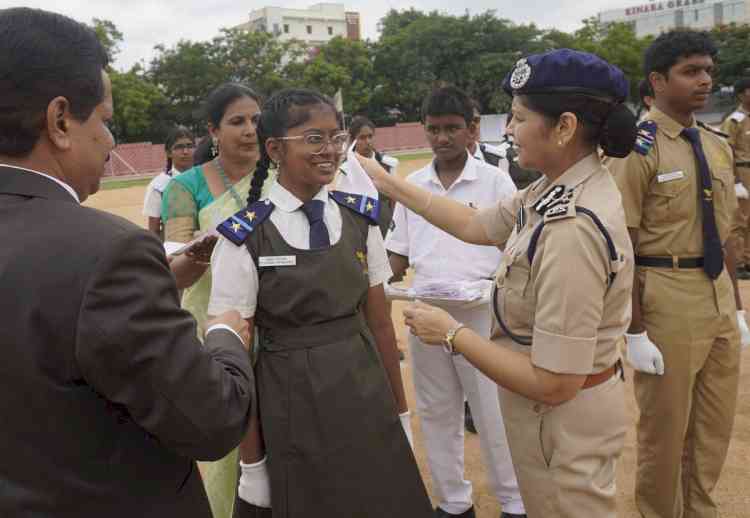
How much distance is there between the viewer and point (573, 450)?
210cm

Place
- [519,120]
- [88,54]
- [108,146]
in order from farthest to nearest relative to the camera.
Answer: [519,120] → [108,146] → [88,54]

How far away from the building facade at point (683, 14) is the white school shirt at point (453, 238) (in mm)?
62076

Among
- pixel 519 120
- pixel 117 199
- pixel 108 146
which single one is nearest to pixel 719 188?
pixel 519 120

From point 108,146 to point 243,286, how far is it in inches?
38.4

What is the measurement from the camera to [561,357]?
1.91 meters

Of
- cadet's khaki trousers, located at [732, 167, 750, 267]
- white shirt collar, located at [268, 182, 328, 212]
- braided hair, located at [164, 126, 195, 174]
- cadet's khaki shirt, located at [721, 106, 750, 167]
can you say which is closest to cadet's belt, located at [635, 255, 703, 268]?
white shirt collar, located at [268, 182, 328, 212]

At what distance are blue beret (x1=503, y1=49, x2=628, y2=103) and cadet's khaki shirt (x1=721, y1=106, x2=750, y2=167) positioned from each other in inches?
255

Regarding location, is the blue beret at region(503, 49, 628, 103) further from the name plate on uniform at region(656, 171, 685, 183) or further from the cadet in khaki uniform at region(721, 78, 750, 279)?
the cadet in khaki uniform at region(721, 78, 750, 279)

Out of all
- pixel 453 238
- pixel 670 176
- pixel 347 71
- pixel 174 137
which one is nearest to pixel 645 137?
pixel 670 176

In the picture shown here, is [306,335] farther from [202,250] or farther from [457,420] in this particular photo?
[457,420]

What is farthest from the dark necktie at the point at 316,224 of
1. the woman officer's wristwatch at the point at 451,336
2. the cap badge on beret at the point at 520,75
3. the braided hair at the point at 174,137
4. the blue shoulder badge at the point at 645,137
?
the braided hair at the point at 174,137

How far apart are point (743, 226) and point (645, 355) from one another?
498cm

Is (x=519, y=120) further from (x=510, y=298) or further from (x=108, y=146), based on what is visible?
(x=108, y=146)

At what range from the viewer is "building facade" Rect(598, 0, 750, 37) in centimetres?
6267
